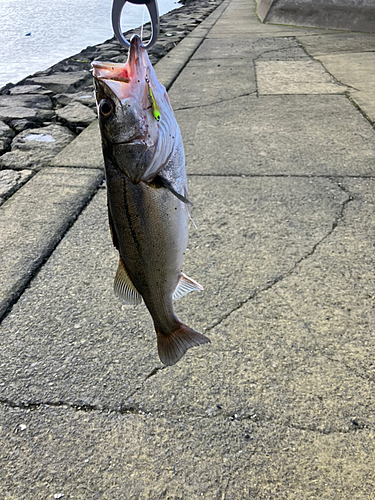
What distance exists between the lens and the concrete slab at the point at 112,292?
74.4 inches

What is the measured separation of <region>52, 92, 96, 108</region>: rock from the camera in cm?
563

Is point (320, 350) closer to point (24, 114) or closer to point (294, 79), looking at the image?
point (24, 114)

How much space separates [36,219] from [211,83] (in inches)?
152

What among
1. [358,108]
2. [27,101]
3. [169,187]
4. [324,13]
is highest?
[169,187]

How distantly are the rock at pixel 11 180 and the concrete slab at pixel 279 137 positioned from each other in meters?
1.42

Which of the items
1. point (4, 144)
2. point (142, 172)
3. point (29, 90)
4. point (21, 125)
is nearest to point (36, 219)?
point (4, 144)

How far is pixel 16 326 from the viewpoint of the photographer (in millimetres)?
2152

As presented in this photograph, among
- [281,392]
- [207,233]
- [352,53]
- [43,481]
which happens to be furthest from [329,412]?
[352,53]

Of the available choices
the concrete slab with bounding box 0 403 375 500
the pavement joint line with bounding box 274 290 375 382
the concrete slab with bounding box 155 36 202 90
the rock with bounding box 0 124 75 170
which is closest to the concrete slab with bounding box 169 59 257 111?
the concrete slab with bounding box 155 36 202 90

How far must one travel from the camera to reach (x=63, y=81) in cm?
664

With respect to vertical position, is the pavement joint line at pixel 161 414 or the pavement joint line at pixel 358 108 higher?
the pavement joint line at pixel 358 108

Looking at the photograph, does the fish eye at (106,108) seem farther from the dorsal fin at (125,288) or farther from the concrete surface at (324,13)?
the concrete surface at (324,13)

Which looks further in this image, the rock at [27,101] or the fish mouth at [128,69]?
the rock at [27,101]

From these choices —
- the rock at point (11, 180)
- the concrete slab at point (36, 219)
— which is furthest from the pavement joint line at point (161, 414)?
the rock at point (11, 180)
